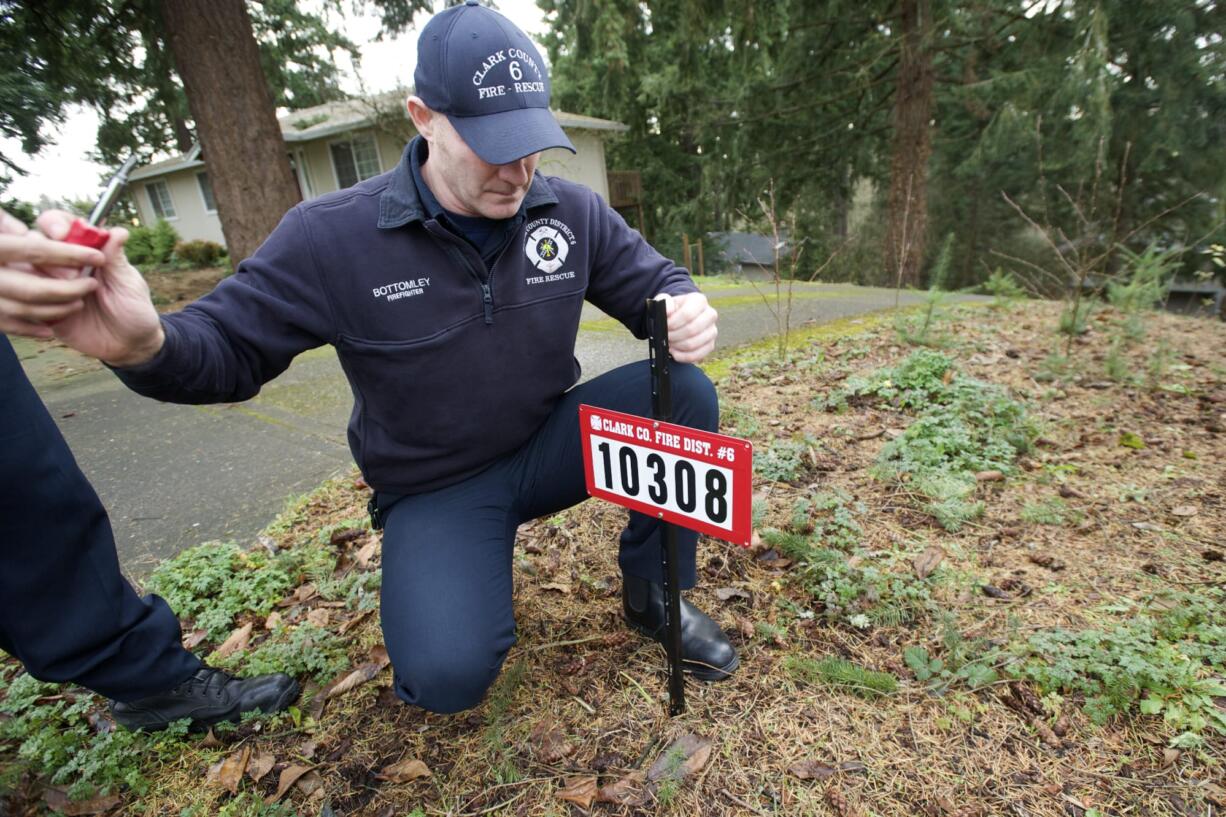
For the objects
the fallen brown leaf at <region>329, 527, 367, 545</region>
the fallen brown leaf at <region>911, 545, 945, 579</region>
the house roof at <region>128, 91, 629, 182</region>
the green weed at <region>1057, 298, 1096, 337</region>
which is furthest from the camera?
the house roof at <region>128, 91, 629, 182</region>

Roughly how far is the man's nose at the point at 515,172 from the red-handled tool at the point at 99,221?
73cm

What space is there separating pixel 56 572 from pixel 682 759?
59.2 inches

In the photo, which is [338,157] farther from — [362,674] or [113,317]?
[113,317]

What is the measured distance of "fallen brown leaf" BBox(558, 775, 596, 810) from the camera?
4.76 feet

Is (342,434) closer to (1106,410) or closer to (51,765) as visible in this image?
(51,765)

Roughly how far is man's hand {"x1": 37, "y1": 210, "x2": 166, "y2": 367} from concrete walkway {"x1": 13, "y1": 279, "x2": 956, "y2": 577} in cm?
161

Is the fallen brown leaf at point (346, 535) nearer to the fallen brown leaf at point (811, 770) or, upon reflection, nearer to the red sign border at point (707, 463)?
the red sign border at point (707, 463)

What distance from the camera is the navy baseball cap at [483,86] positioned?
1459 mm

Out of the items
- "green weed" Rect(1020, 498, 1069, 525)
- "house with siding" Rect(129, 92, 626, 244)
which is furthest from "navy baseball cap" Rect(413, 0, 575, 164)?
"house with siding" Rect(129, 92, 626, 244)

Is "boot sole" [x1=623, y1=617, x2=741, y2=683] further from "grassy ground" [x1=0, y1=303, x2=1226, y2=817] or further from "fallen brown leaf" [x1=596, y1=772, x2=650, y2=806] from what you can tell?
"fallen brown leaf" [x1=596, y1=772, x2=650, y2=806]

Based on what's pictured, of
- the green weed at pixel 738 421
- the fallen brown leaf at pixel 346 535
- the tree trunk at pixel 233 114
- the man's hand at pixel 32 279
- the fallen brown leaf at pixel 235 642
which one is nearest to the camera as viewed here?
the man's hand at pixel 32 279

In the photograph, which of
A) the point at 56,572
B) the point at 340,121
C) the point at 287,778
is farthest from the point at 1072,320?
the point at 340,121

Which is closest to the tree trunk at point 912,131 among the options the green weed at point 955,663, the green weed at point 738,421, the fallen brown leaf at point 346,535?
the green weed at point 738,421

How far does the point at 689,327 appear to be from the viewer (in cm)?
157
